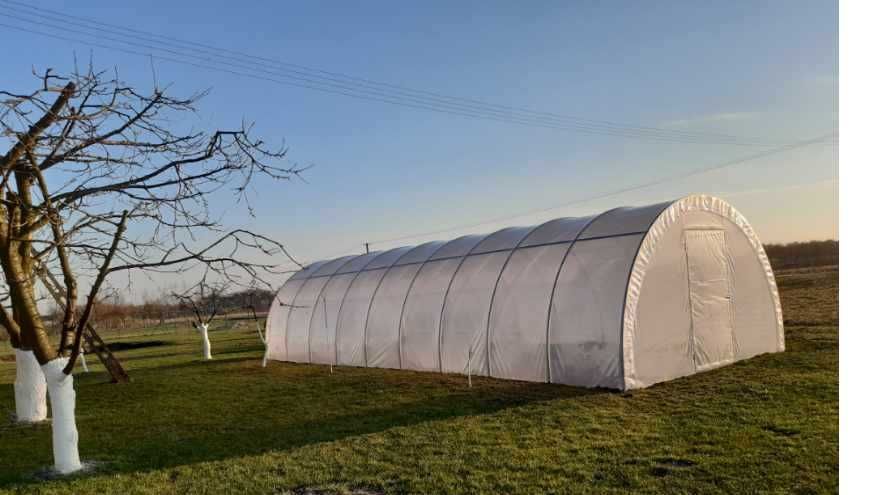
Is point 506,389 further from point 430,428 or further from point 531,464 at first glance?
point 531,464

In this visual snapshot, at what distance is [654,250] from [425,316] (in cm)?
573

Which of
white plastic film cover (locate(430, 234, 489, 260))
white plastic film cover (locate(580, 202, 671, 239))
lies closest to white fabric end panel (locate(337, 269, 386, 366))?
white plastic film cover (locate(430, 234, 489, 260))

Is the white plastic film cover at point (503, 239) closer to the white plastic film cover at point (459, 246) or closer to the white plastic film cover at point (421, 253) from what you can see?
the white plastic film cover at point (459, 246)

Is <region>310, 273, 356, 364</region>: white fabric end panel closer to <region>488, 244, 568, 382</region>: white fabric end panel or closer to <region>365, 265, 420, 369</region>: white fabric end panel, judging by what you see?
<region>365, 265, 420, 369</region>: white fabric end panel

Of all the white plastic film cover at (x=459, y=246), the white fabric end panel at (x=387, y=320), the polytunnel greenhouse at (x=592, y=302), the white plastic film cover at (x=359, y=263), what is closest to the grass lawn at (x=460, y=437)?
the polytunnel greenhouse at (x=592, y=302)

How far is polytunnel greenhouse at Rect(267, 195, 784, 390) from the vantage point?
12.0 metres

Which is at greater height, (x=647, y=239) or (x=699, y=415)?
(x=647, y=239)

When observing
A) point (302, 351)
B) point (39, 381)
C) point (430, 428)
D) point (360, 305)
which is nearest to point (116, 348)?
point (302, 351)

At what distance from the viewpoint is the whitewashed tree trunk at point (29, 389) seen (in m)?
11.6

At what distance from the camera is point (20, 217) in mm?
9516

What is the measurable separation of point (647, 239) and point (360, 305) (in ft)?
28.5

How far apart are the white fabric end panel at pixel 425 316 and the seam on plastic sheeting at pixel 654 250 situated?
490 cm

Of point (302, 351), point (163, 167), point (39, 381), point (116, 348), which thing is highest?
point (163, 167)

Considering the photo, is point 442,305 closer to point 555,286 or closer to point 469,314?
point 469,314
